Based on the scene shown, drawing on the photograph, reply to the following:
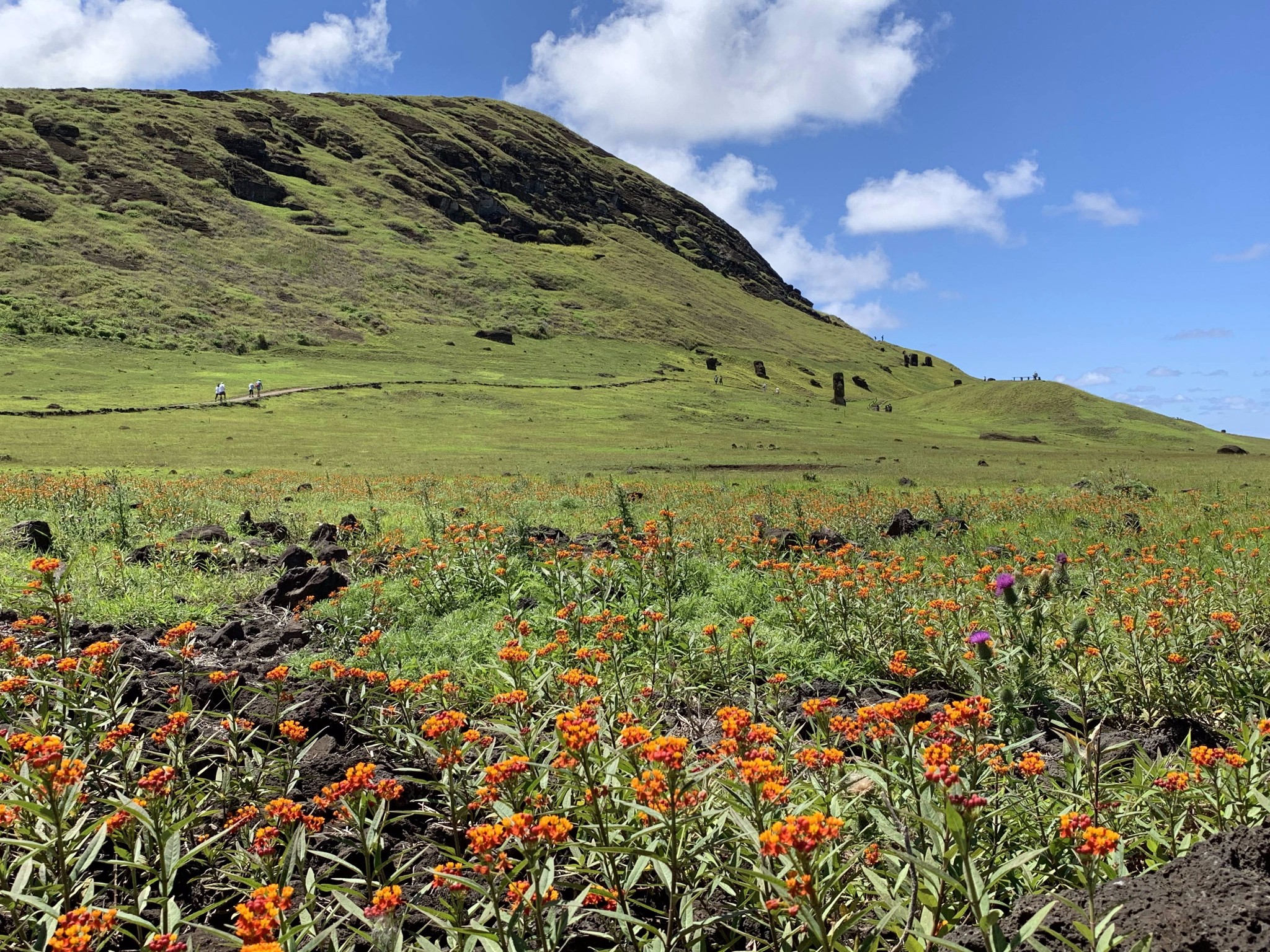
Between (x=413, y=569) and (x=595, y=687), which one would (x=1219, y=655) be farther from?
(x=413, y=569)

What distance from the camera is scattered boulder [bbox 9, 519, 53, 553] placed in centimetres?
932

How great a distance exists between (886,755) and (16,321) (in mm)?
74416

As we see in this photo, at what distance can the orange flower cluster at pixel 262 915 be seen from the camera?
5.78 feet

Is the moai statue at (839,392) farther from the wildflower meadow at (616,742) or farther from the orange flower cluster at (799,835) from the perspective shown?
the orange flower cluster at (799,835)

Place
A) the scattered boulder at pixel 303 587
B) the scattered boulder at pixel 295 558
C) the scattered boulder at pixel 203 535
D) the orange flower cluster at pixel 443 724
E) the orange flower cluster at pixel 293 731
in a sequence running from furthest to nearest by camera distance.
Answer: the scattered boulder at pixel 203 535 < the scattered boulder at pixel 295 558 < the scattered boulder at pixel 303 587 < the orange flower cluster at pixel 293 731 < the orange flower cluster at pixel 443 724

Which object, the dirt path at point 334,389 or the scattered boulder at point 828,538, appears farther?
the dirt path at point 334,389

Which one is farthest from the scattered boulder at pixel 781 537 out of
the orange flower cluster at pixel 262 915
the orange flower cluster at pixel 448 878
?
the orange flower cluster at pixel 262 915

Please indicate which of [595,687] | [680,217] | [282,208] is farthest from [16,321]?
[680,217]

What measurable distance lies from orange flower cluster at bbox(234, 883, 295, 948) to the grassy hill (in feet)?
73.8

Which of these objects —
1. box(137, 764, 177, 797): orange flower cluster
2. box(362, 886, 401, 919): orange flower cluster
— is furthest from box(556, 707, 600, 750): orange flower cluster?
box(137, 764, 177, 797): orange flower cluster

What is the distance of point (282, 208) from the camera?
103 metres

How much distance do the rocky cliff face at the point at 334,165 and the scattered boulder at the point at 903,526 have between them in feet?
316

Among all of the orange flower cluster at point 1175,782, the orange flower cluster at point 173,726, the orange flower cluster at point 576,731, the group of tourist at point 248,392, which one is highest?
the group of tourist at point 248,392

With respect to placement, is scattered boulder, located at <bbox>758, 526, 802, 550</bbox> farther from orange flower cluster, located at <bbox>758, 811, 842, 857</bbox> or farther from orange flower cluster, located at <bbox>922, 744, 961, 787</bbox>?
orange flower cluster, located at <bbox>758, 811, 842, 857</bbox>
